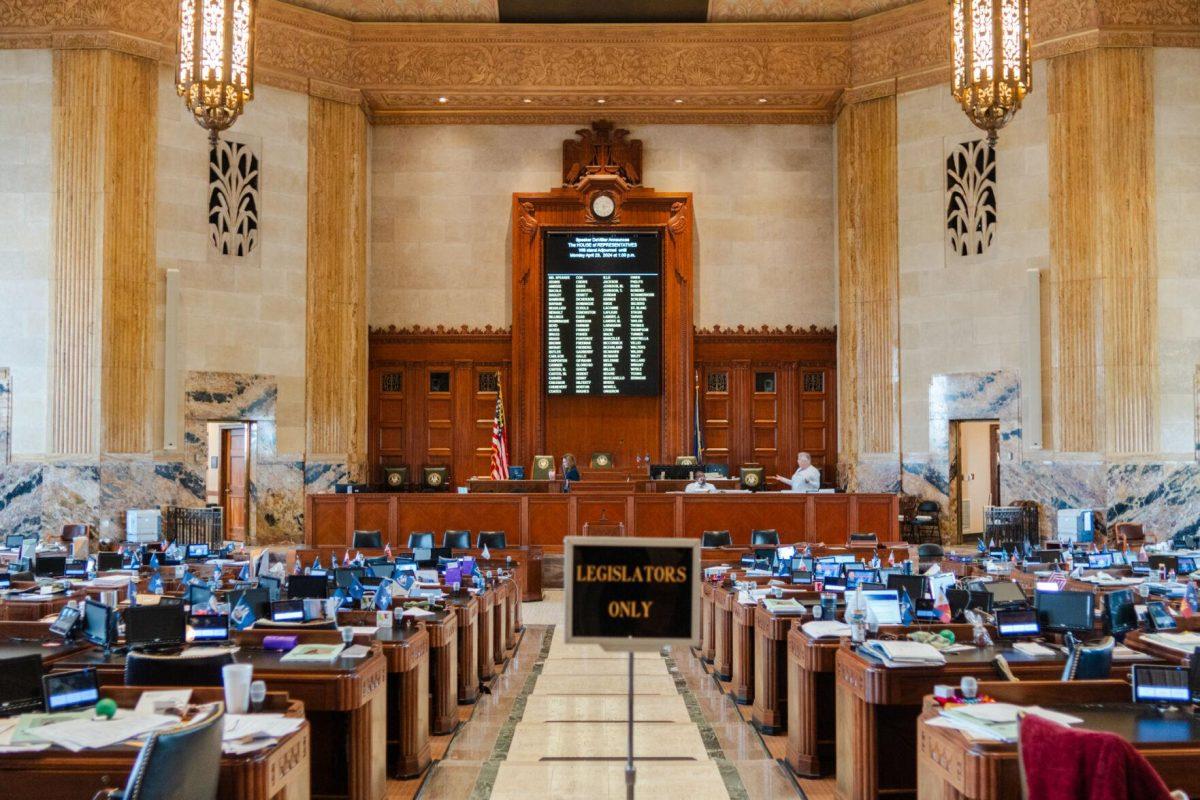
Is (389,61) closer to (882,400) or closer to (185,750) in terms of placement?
(882,400)

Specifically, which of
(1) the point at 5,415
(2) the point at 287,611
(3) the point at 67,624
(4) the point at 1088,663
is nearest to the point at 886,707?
(4) the point at 1088,663

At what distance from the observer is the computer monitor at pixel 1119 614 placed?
5992mm

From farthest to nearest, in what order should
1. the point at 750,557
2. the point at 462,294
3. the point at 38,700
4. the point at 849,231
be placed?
the point at 462,294 < the point at 849,231 < the point at 750,557 < the point at 38,700

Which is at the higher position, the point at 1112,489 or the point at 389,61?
the point at 389,61

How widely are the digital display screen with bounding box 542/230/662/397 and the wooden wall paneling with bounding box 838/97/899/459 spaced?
3.31 m

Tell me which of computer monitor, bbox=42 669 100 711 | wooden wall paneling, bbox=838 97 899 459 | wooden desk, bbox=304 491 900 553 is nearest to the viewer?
computer monitor, bbox=42 669 100 711

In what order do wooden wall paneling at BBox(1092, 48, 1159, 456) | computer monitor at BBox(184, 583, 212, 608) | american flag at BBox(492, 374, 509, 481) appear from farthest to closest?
1. american flag at BBox(492, 374, 509, 481)
2. wooden wall paneling at BBox(1092, 48, 1159, 456)
3. computer monitor at BBox(184, 583, 212, 608)

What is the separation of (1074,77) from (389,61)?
1073 cm

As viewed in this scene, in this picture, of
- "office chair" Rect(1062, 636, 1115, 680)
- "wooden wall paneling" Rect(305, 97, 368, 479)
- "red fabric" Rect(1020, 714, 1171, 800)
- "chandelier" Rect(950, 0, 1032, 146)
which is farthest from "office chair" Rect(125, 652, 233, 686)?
"wooden wall paneling" Rect(305, 97, 368, 479)

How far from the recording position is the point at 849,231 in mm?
18125

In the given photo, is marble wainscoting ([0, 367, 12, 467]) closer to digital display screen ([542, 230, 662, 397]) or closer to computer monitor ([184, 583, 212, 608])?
digital display screen ([542, 230, 662, 397])

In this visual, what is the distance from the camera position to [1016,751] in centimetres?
360

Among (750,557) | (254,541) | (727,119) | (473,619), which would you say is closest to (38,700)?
(473,619)

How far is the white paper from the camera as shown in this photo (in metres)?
3.88
